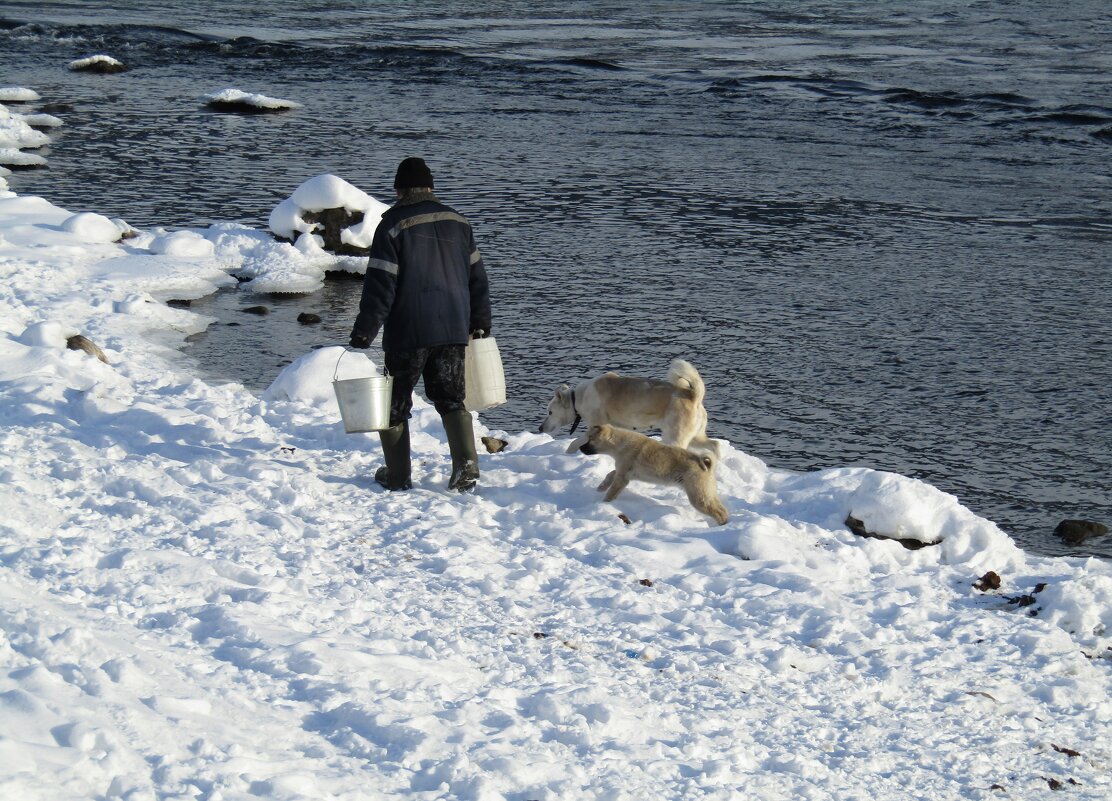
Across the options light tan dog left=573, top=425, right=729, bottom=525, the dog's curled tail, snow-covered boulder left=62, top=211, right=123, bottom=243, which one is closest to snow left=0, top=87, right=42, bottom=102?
snow-covered boulder left=62, top=211, right=123, bottom=243

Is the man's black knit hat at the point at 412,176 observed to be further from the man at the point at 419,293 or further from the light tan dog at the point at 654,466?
the light tan dog at the point at 654,466

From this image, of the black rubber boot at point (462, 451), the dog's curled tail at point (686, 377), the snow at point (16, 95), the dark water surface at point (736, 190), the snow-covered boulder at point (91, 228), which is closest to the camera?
the black rubber boot at point (462, 451)

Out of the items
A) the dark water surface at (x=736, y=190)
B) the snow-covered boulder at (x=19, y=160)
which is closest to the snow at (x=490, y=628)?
the dark water surface at (x=736, y=190)

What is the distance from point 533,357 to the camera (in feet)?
43.3

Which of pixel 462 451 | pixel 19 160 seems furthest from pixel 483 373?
pixel 19 160

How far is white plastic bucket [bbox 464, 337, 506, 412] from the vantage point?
834 cm

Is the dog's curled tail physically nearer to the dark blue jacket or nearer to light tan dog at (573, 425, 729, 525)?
light tan dog at (573, 425, 729, 525)

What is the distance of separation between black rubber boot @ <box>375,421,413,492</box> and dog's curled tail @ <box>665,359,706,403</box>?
6.64 ft

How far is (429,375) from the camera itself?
26.7 ft

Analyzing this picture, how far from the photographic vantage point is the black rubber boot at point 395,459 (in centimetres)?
817

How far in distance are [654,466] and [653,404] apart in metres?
1.01

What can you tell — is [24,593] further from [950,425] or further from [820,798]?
[950,425]

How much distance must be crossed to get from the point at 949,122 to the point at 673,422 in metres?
→ 20.4

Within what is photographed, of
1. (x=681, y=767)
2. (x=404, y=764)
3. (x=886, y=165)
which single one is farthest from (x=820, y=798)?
(x=886, y=165)
